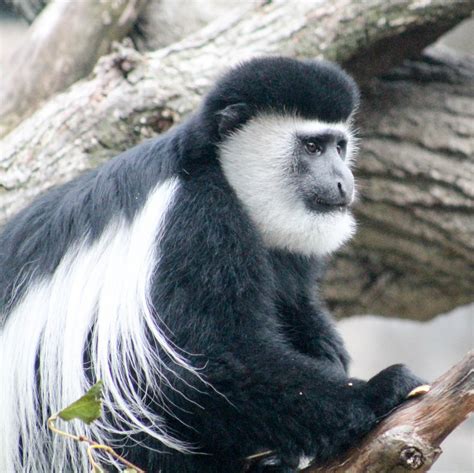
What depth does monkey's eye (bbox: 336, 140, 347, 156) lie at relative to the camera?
221cm

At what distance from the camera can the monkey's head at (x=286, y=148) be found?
6.82 feet

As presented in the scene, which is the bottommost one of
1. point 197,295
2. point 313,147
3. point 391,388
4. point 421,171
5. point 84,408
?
point 421,171

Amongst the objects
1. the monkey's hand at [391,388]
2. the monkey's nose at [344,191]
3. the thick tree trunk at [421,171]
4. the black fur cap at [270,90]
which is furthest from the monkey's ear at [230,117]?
the thick tree trunk at [421,171]

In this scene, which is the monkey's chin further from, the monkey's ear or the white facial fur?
the monkey's ear

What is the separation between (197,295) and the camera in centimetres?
183

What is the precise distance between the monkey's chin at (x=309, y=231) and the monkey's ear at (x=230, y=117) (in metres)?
0.25

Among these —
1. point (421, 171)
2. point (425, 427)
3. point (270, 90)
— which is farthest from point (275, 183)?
point (421, 171)

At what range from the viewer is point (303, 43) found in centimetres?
299

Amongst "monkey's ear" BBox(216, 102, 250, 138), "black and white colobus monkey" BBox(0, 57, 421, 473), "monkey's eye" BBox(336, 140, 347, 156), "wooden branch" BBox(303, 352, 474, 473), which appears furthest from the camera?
"monkey's eye" BBox(336, 140, 347, 156)

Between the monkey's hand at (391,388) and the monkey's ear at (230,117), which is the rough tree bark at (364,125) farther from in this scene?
the monkey's hand at (391,388)

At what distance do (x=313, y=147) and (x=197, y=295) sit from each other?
21.6 inches

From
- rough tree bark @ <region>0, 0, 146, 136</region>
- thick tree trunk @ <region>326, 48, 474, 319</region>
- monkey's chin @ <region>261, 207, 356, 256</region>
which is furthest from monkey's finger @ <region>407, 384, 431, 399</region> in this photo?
rough tree bark @ <region>0, 0, 146, 136</region>

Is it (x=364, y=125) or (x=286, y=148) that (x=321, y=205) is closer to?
(x=286, y=148)

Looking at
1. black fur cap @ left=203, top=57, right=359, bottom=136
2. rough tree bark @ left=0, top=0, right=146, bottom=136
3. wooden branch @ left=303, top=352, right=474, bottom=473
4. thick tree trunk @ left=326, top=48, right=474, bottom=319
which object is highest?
black fur cap @ left=203, top=57, right=359, bottom=136
